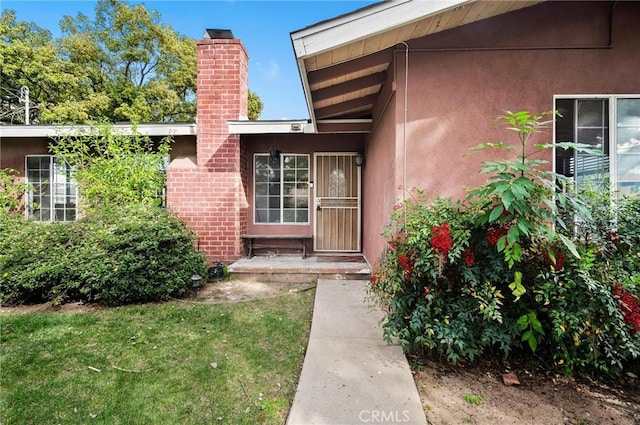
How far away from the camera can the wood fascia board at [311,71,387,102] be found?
411 cm

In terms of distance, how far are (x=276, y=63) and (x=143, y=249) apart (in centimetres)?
1090

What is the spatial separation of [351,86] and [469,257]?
2.94 metres

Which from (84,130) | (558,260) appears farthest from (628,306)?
(84,130)

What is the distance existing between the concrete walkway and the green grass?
0.15 meters

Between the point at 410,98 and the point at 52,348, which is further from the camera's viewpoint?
the point at 410,98

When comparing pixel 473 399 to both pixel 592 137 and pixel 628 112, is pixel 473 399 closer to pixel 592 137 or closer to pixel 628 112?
pixel 592 137

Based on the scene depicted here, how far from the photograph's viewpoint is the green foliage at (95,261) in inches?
156

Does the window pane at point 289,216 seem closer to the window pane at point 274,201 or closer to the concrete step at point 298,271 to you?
the window pane at point 274,201

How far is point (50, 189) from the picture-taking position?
6.90 m

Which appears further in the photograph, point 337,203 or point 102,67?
point 102,67

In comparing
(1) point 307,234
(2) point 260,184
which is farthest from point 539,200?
(2) point 260,184

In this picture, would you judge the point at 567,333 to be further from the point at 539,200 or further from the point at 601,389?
the point at 539,200

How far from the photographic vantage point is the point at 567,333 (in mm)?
2340

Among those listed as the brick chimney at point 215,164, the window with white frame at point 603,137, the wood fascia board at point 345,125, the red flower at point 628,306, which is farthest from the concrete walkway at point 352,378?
the wood fascia board at point 345,125
